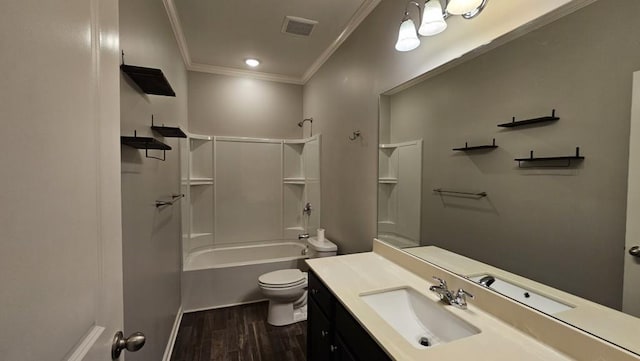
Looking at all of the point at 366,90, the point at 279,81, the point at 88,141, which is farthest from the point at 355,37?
the point at 88,141

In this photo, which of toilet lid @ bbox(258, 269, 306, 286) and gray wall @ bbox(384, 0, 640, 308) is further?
toilet lid @ bbox(258, 269, 306, 286)

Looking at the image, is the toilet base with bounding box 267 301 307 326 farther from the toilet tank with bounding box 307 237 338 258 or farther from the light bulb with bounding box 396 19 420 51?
the light bulb with bounding box 396 19 420 51

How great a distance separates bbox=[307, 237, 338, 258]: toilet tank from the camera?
2656 mm

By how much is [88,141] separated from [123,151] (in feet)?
2.05

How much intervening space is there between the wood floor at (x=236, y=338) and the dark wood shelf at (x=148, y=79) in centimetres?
197

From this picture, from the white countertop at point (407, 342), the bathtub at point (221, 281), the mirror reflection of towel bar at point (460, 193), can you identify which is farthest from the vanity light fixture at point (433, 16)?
the bathtub at point (221, 281)

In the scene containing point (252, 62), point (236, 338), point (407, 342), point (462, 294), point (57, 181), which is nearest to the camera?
point (57, 181)

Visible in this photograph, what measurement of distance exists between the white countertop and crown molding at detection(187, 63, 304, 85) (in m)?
2.87

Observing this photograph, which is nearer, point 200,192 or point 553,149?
A: point 553,149

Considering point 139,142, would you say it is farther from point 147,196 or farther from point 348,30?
point 348,30

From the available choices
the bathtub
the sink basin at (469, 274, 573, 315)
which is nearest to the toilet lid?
the bathtub

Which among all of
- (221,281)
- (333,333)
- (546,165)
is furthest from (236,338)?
(546,165)

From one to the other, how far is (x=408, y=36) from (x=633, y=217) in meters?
1.21

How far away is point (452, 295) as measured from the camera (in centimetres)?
116
